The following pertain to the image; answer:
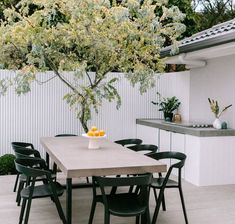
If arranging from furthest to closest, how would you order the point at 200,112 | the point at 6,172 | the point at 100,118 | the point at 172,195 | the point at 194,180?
the point at 100,118 < the point at 200,112 < the point at 6,172 < the point at 194,180 < the point at 172,195

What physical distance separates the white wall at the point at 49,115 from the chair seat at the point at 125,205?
13.1ft

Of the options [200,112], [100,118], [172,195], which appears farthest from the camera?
[100,118]

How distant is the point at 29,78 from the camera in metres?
5.64

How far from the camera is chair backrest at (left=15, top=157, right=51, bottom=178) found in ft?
11.9

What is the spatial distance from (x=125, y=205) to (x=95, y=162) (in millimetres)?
552

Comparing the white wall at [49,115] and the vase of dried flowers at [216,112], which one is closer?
the vase of dried flowers at [216,112]

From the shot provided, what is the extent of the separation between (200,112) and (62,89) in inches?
117

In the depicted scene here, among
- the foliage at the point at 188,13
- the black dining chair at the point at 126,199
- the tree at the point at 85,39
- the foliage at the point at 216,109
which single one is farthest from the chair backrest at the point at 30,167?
the foliage at the point at 188,13

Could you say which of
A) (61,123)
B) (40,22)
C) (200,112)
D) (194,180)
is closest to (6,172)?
(61,123)

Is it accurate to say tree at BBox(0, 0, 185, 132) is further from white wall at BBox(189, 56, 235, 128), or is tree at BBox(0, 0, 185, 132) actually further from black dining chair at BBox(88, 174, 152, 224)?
black dining chair at BBox(88, 174, 152, 224)

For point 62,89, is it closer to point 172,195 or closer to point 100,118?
point 100,118

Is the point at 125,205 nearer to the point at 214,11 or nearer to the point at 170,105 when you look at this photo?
the point at 170,105

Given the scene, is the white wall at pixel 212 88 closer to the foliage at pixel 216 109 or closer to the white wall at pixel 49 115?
the foliage at pixel 216 109

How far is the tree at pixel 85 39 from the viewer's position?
551cm
